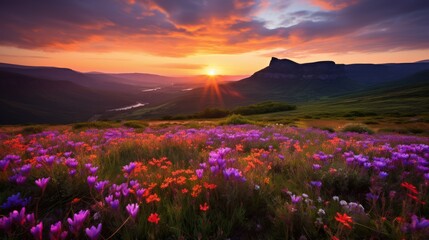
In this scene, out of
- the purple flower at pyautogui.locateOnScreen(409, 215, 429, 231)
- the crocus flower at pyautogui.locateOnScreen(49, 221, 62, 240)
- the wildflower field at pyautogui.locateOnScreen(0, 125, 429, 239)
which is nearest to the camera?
the crocus flower at pyautogui.locateOnScreen(49, 221, 62, 240)

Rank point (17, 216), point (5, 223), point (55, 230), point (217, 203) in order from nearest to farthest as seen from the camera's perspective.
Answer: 1. point (55, 230)
2. point (5, 223)
3. point (17, 216)
4. point (217, 203)

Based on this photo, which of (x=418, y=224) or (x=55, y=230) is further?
(x=418, y=224)

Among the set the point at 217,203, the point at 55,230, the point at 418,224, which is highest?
the point at 55,230

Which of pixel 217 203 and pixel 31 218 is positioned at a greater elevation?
pixel 31 218

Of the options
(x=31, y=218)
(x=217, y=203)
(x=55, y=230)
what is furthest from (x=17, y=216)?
(x=217, y=203)

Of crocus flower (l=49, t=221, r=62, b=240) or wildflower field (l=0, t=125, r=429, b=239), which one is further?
wildflower field (l=0, t=125, r=429, b=239)

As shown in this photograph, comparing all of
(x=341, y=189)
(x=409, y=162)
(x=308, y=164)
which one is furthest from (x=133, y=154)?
(x=409, y=162)

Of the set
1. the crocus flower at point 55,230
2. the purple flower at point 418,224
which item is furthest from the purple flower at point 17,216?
the purple flower at point 418,224

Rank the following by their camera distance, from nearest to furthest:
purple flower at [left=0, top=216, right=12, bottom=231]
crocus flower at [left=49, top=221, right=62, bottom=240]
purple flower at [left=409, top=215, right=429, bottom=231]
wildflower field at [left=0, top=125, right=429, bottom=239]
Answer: crocus flower at [left=49, top=221, right=62, bottom=240], purple flower at [left=0, top=216, right=12, bottom=231], purple flower at [left=409, top=215, right=429, bottom=231], wildflower field at [left=0, top=125, right=429, bottom=239]

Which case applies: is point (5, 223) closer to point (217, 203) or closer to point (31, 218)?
point (31, 218)

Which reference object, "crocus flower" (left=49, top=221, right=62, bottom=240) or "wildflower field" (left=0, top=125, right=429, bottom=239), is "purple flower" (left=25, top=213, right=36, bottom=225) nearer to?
"wildflower field" (left=0, top=125, right=429, bottom=239)

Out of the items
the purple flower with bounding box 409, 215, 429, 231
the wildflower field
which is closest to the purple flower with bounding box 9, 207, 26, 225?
the wildflower field

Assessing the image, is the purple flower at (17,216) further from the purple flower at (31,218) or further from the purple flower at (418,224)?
the purple flower at (418,224)

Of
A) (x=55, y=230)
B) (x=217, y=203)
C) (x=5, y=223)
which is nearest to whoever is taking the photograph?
(x=55, y=230)
